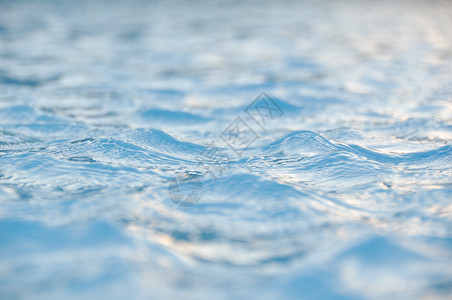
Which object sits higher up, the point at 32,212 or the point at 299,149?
the point at 299,149

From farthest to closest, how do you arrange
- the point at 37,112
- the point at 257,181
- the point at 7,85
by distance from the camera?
the point at 7,85 → the point at 37,112 → the point at 257,181

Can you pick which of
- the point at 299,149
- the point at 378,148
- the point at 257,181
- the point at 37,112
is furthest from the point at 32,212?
the point at 378,148

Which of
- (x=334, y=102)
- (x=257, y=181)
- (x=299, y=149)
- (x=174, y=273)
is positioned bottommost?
(x=174, y=273)

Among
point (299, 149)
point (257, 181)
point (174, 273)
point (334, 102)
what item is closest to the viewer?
point (174, 273)

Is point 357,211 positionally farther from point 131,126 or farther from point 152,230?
point 131,126

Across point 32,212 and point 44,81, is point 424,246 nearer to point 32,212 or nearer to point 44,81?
point 32,212

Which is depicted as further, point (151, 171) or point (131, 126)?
point (131, 126)
